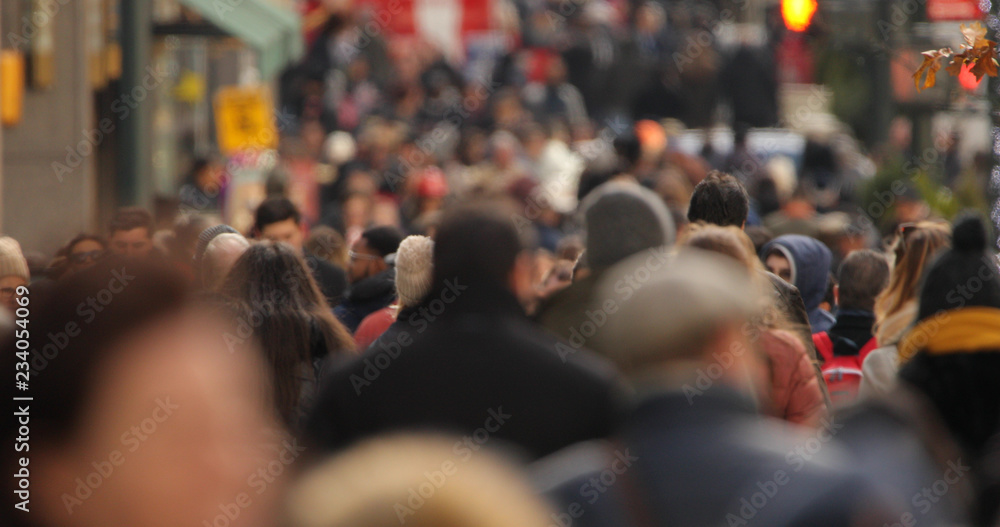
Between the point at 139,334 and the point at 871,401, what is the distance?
4.98ft

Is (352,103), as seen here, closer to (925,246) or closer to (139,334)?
(925,246)

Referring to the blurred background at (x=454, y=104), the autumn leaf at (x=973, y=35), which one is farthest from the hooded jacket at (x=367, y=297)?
the autumn leaf at (x=973, y=35)

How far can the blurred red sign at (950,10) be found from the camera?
1391 cm

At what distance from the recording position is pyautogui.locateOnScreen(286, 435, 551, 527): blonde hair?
173 cm

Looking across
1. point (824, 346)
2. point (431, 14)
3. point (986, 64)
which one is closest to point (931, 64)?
point (986, 64)

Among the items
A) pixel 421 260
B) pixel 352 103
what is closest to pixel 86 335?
pixel 421 260

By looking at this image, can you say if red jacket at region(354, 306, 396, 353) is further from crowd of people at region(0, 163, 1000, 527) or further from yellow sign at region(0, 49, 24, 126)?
yellow sign at region(0, 49, 24, 126)

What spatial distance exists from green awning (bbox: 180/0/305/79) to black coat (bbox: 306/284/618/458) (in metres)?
9.71

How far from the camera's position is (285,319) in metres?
5.24

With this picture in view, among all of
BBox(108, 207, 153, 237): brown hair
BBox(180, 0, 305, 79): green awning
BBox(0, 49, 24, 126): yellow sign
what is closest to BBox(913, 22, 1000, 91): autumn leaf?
BBox(108, 207, 153, 237): brown hair

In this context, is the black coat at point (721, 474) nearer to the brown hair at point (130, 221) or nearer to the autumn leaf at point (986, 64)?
the autumn leaf at point (986, 64)

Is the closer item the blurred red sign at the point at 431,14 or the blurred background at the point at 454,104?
the blurred background at the point at 454,104

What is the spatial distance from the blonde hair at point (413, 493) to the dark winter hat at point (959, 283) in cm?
271

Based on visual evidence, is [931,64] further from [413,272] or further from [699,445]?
[699,445]
